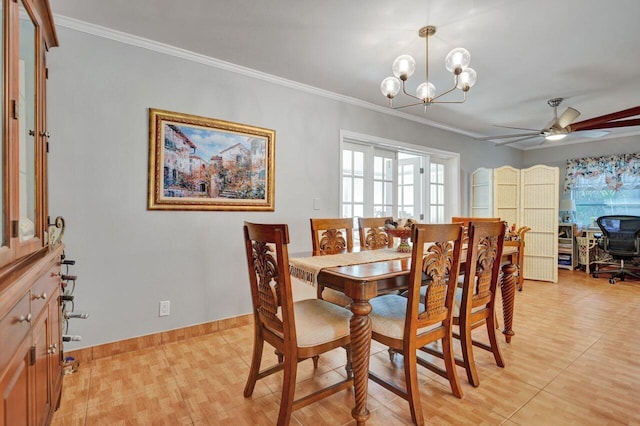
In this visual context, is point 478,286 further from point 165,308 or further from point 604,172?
point 604,172

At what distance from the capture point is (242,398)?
1.81 m

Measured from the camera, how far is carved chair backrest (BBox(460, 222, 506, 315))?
179 cm

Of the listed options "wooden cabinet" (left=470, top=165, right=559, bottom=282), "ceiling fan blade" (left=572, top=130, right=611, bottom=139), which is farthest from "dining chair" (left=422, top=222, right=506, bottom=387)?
"ceiling fan blade" (left=572, top=130, right=611, bottom=139)

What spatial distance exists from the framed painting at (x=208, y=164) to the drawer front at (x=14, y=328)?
166 cm

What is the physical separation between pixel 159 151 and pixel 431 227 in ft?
6.92

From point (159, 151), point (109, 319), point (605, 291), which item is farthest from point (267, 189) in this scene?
point (605, 291)

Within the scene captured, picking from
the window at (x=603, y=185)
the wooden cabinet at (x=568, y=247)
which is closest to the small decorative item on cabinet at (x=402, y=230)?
the wooden cabinet at (x=568, y=247)

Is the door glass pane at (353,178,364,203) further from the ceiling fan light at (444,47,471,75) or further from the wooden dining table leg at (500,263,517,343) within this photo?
the ceiling fan light at (444,47,471,75)

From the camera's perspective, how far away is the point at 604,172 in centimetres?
553

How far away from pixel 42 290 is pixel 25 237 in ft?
0.76

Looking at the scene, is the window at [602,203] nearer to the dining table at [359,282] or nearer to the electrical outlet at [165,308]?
the dining table at [359,282]

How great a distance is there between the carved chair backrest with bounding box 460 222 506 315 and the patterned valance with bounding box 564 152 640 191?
17.0 feet

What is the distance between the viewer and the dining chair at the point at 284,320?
1.47 meters

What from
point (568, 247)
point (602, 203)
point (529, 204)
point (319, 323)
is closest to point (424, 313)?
point (319, 323)
